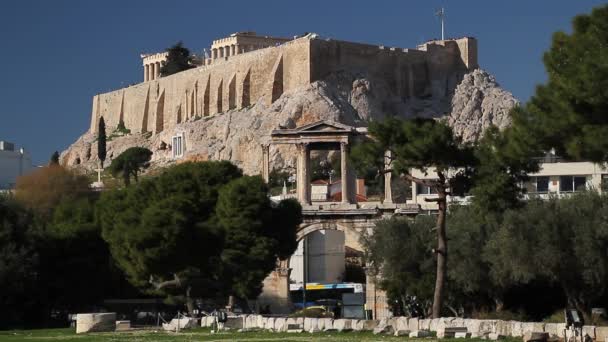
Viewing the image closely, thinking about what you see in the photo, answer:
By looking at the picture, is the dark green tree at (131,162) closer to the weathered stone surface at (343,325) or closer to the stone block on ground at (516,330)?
the weathered stone surface at (343,325)

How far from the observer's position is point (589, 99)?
1071 inches

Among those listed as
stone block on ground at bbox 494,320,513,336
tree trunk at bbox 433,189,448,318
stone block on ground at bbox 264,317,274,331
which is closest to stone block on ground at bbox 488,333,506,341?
stone block on ground at bbox 494,320,513,336

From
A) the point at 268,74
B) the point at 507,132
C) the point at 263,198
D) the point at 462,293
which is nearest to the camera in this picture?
the point at 507,132

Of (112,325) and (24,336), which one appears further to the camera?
(112,325)

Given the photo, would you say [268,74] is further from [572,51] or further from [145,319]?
[572,51]

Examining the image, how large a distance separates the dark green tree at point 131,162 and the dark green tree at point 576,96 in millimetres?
91851

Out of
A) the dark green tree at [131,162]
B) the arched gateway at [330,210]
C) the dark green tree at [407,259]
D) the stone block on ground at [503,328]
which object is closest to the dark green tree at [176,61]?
the dark green tree at [131,162]

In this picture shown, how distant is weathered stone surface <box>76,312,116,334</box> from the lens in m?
39.4

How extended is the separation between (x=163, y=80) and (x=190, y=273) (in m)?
94.3

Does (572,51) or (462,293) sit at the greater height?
(572,51)

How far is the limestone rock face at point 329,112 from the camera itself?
11344cm

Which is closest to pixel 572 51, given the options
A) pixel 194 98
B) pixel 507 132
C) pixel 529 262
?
pixel 507 132

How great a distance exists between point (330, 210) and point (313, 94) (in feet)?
165

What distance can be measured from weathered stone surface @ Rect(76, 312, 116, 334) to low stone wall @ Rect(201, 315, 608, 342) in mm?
4065
